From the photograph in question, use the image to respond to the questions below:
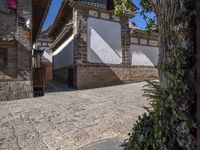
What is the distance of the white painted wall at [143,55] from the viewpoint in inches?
500

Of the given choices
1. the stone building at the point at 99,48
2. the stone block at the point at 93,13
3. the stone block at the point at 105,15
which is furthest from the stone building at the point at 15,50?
the stone block at the point at 105,15

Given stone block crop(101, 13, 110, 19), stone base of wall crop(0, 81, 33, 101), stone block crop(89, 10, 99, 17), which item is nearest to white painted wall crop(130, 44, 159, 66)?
stone block crop(101, 13, 110, 19)

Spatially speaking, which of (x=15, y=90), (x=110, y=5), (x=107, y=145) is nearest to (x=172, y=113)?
(x=107, y=145)

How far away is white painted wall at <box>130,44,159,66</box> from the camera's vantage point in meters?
12.7

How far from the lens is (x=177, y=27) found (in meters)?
1.52

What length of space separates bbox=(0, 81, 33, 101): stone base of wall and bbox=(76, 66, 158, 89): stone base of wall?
3316mm

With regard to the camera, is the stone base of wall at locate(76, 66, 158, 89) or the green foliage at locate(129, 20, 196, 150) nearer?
the green foliage at locate(129, 20, 196, 150)

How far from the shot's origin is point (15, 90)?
7.21m

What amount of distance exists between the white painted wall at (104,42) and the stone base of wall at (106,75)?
0.53 meters

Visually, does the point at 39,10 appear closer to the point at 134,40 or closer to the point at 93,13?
the point at 93,13

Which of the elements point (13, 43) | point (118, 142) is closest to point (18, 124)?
point (118, 142)

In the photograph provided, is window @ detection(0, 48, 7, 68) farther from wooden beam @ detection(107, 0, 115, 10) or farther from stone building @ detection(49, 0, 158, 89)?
wooden beam @ detection(107, 0, 115, 10)

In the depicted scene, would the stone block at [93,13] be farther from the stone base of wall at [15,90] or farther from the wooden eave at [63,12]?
the stone base of wall at [15,90]

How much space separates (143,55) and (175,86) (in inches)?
479
